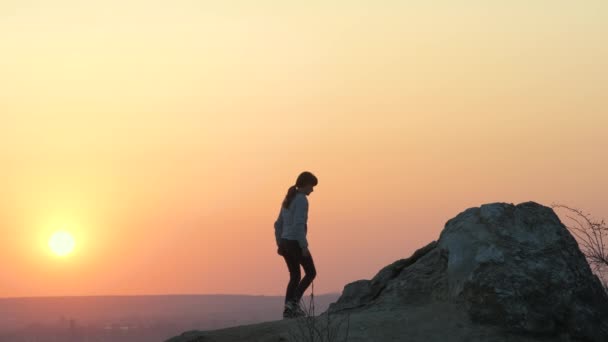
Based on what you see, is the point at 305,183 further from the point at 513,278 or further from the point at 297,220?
the point at 513,278

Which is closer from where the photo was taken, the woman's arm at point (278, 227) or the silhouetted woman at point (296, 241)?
the silhouetted woman at point (296, 241)

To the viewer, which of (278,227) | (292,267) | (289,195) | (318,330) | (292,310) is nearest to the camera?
(318,330)

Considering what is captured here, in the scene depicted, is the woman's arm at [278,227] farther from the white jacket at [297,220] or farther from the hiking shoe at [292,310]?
the hiking shoe at [292,310]

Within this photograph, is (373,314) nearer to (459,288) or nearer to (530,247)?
(459,288)

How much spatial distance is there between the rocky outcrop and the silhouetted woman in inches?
38.6

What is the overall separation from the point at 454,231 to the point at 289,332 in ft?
9.52

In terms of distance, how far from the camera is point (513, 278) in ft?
44.9

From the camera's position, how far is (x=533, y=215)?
1472 cm

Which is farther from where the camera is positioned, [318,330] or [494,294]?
[494,294]

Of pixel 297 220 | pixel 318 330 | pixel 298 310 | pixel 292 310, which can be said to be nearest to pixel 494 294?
pixel 318 330

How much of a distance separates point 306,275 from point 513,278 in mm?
3394

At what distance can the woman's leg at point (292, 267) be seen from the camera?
1569cm

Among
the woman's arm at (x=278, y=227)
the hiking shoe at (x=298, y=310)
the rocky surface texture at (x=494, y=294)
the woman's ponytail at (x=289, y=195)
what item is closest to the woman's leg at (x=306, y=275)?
the hiking shoe at (x=298, y=310)

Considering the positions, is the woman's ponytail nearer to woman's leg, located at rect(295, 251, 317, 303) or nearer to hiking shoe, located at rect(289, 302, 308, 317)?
woman's leg, located at rect(295, 251, 317, 303)
